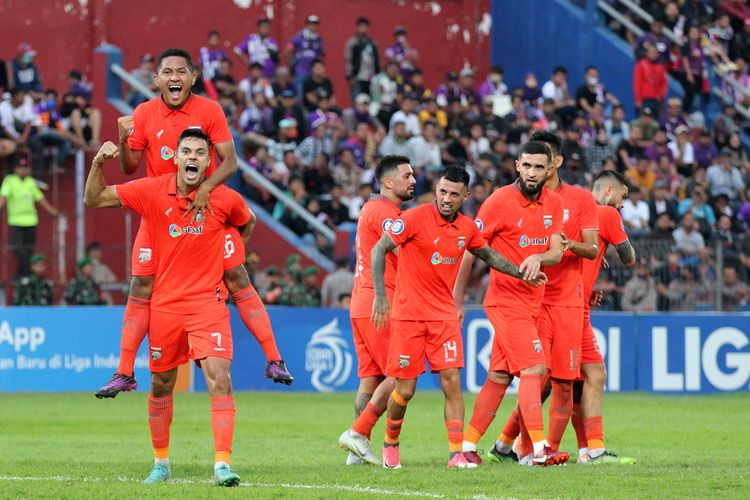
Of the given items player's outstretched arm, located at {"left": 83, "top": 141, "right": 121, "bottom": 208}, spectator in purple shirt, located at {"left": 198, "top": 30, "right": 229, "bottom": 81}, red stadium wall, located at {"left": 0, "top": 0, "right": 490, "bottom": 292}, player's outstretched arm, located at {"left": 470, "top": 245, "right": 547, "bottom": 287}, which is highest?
red stadium wall, located at {"left": 0, "top": 0, "right": 490, "bottom": 292}

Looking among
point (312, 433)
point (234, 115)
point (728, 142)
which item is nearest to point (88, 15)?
point (234, 115)

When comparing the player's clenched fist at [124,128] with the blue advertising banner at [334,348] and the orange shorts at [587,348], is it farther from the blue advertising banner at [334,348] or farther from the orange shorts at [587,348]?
the blue advertising banner at [334,348]

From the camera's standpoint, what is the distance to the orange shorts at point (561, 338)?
12023 millimetres

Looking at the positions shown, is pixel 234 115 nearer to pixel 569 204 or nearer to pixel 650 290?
pixel 650 290

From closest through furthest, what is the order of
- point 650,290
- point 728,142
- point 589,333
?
point 589,333 < point 650,290 < point 728,142

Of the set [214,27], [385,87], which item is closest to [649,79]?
[385,87]

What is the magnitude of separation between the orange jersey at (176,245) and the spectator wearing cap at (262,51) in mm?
18277

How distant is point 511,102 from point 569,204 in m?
17.3

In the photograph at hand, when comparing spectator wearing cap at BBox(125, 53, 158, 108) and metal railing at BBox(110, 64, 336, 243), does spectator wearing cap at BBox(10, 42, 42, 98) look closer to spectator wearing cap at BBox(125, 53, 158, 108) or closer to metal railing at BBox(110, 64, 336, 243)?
metal railing at BBox(110, 64, 336, 243)

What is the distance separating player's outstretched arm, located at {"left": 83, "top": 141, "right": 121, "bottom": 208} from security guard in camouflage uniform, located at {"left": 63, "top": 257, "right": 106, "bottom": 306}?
40.4ft

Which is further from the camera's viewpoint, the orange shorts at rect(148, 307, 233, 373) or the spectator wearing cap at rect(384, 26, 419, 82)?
the spectator wearing cap at rect(384, 26, 419, 82)

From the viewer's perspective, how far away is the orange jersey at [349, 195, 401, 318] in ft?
40.9

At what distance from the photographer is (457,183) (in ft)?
38.4

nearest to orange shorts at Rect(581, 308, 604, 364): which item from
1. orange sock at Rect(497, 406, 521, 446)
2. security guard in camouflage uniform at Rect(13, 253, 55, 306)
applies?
orange sock at Rect(497, 406, 521, 446)
